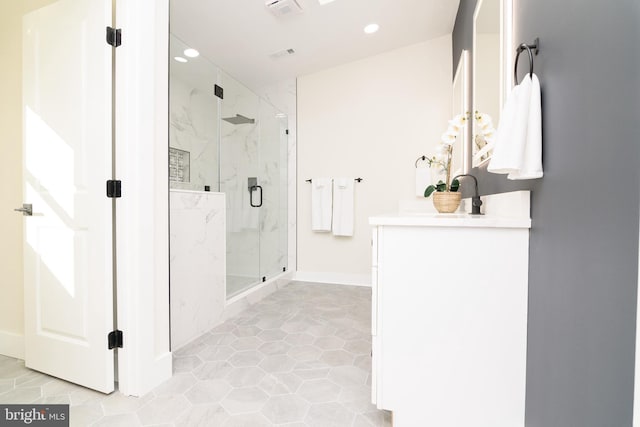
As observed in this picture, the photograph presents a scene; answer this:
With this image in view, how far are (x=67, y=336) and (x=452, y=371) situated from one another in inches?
71.4

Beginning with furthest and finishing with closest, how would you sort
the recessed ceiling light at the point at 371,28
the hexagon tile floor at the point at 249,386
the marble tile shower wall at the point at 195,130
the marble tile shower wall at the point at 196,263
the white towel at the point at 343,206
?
the white towel at the point at 343,206 → the recessed ceiling light at the point at 371,28 → the marble tile shower wall at the point at 195,130 → the marble tile shower wall at the point at 196,263 → the hexagon tile floor at the point at 249,386

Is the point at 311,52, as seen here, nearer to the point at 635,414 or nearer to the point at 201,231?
the point at 201,231

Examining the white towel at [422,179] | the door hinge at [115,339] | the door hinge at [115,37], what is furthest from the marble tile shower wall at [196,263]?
the white towel at [422,179]

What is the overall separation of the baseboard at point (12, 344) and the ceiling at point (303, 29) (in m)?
2.57

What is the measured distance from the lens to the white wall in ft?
10.9

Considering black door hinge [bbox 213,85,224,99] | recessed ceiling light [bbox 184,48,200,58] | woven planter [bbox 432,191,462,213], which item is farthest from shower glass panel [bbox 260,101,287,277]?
woven planter [bbox 432,191,462,213]

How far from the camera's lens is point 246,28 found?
9.02 feet

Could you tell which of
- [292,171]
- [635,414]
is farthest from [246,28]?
[635,414]

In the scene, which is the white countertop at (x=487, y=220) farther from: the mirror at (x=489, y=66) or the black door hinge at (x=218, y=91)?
the black door hinge at (x=218, y=91)

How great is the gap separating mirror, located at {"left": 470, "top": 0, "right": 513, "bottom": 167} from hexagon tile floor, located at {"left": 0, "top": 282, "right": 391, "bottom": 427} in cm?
141

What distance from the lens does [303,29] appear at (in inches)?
113

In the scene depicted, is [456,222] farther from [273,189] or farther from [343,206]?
[273,189]

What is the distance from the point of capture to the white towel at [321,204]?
363 cm

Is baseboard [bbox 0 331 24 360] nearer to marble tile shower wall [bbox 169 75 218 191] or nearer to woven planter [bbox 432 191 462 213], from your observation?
marble tile shower wall [bbox 169 75 218 191]
